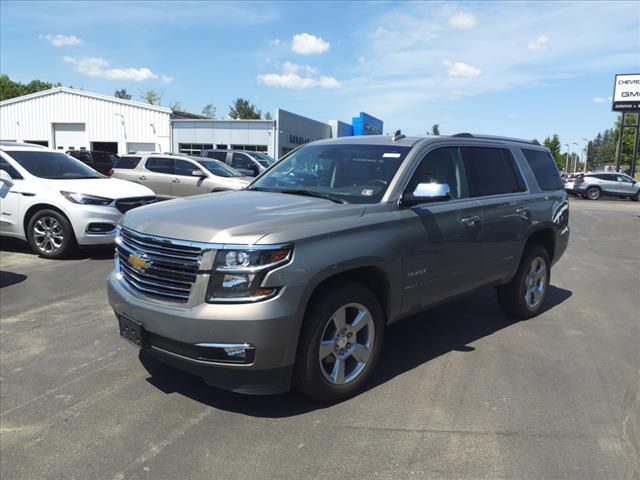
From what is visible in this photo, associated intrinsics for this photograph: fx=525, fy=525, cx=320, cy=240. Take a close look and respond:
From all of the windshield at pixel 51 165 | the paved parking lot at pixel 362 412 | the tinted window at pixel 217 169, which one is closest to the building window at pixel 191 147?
the tinted window at pixel 217 169

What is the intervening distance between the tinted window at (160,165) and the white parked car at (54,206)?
5.94 metres

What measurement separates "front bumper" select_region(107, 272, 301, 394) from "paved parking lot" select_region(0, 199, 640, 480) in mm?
371

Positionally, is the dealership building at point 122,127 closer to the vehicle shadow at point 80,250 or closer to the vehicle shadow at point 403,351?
the vehicle shadow at point 80,250

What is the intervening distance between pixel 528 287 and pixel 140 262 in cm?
408

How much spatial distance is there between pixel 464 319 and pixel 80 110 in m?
44.0

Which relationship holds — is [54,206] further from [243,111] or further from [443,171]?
[243,111]

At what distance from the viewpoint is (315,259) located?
10.6ft

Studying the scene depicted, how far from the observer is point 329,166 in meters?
4.54

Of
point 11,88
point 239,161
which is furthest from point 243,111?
point 239,161

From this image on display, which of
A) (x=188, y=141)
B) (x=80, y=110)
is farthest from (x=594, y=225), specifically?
(x=80, y=110)

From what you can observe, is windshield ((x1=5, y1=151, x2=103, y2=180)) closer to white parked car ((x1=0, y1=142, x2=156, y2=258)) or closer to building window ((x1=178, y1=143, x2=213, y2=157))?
white parked car ((x1=0, y1=142, x2=156, y2=258))

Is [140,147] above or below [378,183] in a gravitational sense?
above

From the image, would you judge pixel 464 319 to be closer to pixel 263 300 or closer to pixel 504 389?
pixel 504 389

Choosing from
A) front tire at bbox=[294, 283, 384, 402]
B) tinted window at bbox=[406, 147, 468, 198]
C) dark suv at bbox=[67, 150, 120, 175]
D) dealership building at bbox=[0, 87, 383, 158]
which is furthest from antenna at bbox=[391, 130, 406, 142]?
dealership building at bbox=[0, 87, 383, 158]
